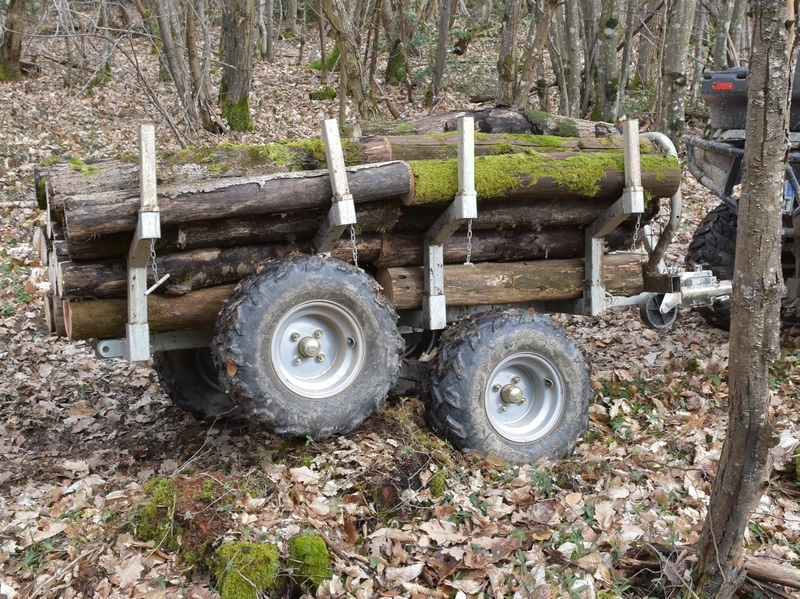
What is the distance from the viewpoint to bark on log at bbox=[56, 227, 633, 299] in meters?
4.70

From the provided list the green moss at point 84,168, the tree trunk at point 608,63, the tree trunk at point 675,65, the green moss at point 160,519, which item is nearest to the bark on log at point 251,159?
the green moss at point 84,168

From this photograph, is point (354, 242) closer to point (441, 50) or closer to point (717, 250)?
point (717, 250)

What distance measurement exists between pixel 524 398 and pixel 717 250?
3.50 metres

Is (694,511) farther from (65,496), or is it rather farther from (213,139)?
(213,139)

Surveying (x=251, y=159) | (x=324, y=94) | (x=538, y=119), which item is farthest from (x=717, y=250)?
(x=324, y=94)

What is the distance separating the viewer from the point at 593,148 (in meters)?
5.85

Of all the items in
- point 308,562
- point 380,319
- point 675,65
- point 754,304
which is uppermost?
point 675,65

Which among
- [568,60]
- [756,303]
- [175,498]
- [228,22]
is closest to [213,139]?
[228,22]

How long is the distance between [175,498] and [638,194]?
354 centimetres

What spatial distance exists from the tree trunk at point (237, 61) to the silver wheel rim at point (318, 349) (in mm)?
9093

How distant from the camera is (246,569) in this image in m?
3.73

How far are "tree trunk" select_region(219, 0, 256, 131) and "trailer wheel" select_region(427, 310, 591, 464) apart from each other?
9.20 m

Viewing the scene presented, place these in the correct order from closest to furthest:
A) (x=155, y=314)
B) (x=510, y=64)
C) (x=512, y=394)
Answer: (x=155, y=314) < (x=512, y=394) < (x=510, y=64)

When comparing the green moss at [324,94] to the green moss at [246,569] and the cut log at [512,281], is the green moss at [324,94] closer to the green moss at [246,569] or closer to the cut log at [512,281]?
the cut log at [512,281]
